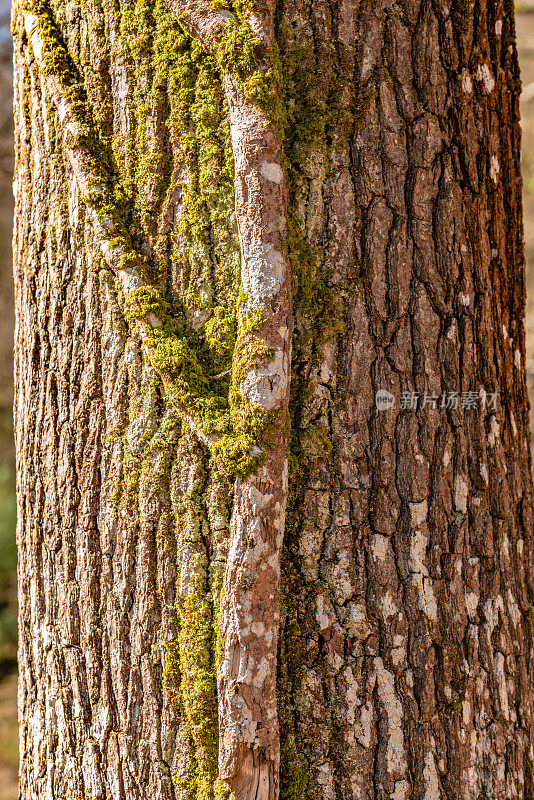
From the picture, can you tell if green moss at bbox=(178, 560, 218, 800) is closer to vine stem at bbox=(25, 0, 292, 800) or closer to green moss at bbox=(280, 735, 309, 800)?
vine stem at bbox=(25, 0, 292, 800)

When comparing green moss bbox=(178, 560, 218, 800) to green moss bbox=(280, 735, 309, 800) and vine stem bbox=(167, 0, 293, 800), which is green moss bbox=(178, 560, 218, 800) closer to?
vine stem bbox=(167, 0, 293, 800)

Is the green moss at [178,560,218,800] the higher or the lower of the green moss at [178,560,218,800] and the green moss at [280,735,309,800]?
the higher

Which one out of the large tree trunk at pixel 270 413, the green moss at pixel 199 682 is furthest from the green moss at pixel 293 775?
the green moss at pixel 199 682

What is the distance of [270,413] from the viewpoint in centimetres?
123

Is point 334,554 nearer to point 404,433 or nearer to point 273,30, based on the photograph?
point 404,433

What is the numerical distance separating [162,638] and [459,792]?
0.71m

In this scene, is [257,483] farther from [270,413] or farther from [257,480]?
[270,413]

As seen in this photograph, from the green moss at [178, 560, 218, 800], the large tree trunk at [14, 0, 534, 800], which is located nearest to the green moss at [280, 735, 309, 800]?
the large tree trunk at [14, 0, 534, 800]

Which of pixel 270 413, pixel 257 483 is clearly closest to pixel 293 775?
pixel 257 483

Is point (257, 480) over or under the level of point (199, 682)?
over

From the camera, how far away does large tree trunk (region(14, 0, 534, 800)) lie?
4.06 feet

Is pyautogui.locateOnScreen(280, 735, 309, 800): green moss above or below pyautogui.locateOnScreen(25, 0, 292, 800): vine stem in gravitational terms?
below

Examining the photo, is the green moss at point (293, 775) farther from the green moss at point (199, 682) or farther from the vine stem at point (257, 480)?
the green moss at point (199, 682)

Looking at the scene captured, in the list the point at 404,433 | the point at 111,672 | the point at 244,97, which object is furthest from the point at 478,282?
the point at 111,672
